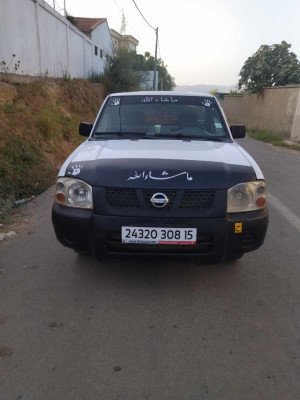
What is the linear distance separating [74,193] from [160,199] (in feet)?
2.29

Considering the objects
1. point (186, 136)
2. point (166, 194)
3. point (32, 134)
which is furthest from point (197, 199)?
point (32, 134)

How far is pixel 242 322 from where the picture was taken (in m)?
2.50

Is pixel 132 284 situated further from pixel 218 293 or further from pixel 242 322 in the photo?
pixel 242 322

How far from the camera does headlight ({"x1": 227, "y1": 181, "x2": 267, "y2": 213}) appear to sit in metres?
2.56

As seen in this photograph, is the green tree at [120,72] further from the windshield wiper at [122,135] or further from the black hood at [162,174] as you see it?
the black hood at [162,174]

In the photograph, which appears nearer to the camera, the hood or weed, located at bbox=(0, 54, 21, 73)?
the hood

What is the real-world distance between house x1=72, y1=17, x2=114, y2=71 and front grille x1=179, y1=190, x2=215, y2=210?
21080mm

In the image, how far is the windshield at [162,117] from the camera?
3709 mm

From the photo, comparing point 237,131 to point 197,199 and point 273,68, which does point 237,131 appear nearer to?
point 197,199

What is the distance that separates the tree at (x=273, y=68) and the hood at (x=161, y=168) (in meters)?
19.0

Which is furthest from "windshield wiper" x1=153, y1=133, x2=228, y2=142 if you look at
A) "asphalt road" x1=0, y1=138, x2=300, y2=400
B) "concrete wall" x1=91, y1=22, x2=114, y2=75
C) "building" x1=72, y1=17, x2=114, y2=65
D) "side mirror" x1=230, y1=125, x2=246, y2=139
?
"building" x1=72, y1=17, x2=114, y2=65

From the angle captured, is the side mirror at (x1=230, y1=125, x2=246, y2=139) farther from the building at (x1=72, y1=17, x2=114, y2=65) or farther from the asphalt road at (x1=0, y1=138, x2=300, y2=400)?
the building at (x1=72, y1=17, x2=114, y2=65)

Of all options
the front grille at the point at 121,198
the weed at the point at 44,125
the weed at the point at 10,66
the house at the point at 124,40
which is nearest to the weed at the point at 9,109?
the weed at the point at 44,125

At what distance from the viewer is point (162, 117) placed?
385 cm
